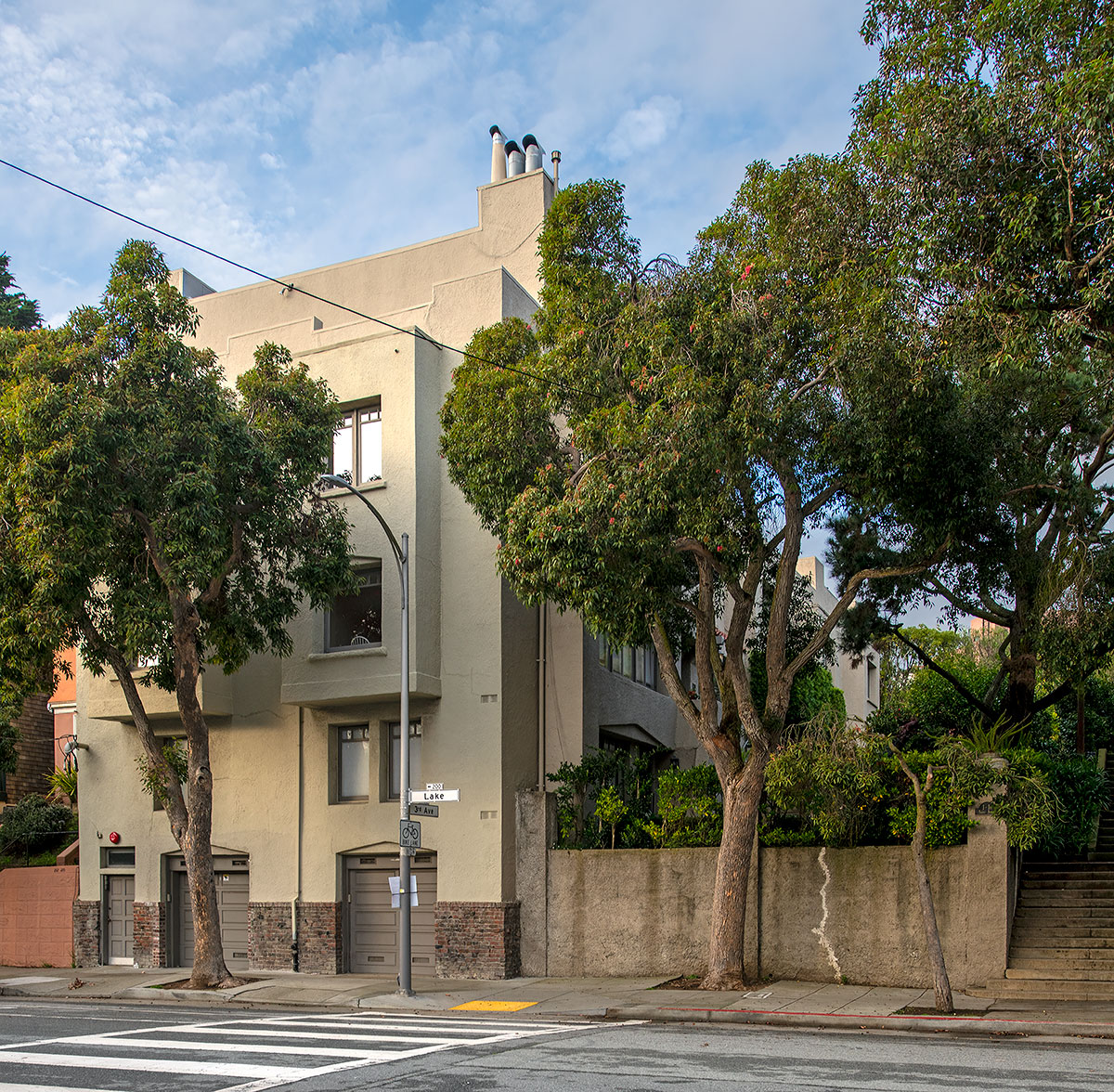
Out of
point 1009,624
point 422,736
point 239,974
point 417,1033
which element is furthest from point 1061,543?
point 239,974

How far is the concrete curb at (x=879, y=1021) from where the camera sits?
44.6 feet

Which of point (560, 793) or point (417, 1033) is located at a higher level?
point (560, 793)

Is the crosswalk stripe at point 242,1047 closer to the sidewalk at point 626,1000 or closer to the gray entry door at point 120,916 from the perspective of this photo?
the sidewalk at point 626,1000

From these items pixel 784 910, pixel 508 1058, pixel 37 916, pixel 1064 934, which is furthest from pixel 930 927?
pixel 37 916

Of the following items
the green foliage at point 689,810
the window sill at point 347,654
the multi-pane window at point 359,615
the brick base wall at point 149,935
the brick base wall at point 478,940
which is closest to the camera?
the green foliage at point 689,810

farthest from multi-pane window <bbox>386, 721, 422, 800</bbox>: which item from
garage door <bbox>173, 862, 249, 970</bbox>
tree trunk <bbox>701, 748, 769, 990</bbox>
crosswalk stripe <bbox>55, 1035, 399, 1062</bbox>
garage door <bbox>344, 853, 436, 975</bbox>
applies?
crosswalk stripe <bbox>55, 1035, 399, 1062</bbox>

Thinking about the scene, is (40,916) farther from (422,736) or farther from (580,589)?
(580,589)

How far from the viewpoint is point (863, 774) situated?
18.1 metres

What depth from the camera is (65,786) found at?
30406mm

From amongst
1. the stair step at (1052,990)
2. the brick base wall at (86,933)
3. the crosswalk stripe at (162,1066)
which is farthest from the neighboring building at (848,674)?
the crosswalk stripe at (162,1066)

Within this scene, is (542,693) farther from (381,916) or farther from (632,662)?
(381,916)

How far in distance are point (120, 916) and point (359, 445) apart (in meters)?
11.9

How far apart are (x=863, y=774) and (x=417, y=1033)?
26.1 feet

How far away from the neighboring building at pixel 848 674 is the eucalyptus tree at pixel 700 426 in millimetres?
23528
